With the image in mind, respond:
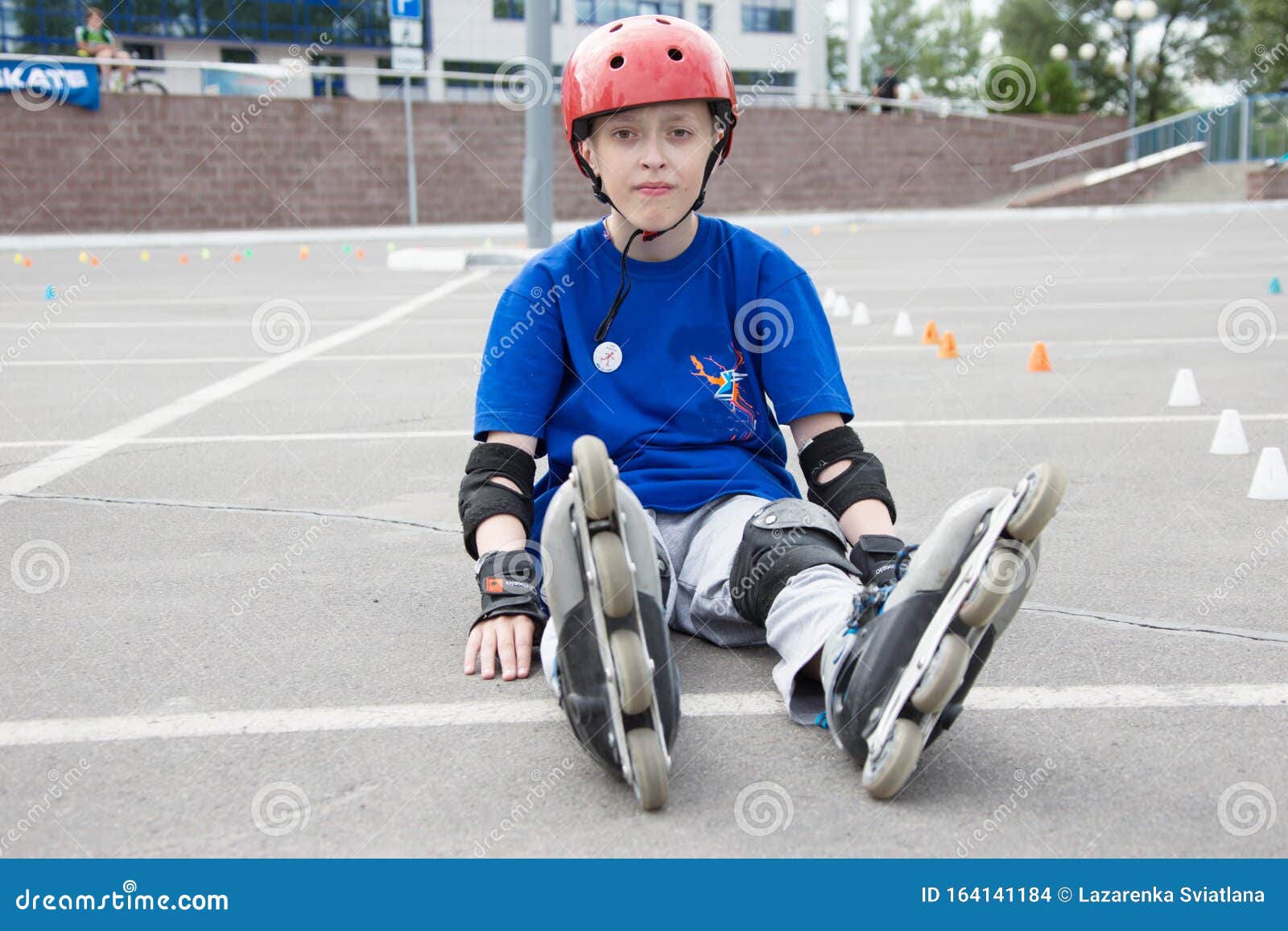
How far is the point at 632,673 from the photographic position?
2236 mm

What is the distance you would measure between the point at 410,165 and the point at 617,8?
17.8 metres

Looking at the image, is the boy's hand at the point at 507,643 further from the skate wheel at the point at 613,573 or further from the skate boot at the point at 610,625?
the skate wheel at the point at 613,573

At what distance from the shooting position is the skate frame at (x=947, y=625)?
2.22m

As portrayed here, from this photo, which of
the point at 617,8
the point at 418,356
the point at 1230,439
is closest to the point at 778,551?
the point at 1230,439

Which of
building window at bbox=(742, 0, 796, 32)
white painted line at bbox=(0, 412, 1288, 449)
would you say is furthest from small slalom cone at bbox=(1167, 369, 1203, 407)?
building window at bbox=(742, 0, 796, 32)

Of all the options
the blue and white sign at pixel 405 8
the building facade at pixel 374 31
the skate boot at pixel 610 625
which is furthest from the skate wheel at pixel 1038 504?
the building facade at pixel 374 31

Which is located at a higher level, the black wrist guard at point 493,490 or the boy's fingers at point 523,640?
the black wrist guard at point 493,490

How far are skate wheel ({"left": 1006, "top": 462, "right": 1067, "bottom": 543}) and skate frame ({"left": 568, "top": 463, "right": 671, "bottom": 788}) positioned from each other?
61 cm

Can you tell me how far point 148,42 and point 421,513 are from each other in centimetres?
3845

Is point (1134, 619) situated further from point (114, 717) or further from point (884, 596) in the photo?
point (114, 717)

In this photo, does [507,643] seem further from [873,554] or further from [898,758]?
[898,758]

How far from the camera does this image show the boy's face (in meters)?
3.00

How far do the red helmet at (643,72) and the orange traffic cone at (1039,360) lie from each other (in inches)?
193
